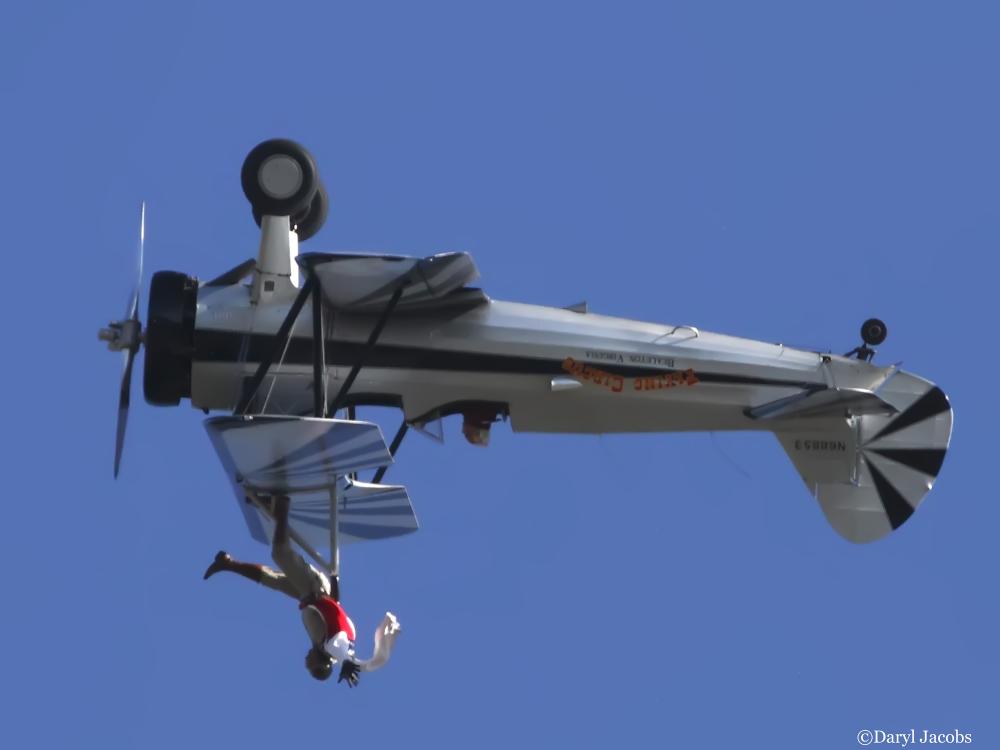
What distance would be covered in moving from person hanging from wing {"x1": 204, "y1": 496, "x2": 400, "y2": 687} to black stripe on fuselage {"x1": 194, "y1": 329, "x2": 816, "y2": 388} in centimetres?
133

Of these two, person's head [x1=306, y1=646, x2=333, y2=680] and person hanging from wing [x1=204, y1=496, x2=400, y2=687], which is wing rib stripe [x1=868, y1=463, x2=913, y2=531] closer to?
person hanging from wing [x1=204, y1=496, x2=400, y2=687]

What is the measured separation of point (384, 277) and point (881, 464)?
208 inches

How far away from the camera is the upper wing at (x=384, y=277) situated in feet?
56.9

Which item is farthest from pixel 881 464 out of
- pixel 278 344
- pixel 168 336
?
pixel 168 336

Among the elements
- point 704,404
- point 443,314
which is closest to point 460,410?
point 443,314

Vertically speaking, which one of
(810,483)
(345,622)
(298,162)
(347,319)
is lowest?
(345,622)

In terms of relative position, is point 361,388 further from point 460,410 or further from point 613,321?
point 613,321

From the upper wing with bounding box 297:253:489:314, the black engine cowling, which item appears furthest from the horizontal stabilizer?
the black engine cowling

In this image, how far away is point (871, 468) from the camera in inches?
766

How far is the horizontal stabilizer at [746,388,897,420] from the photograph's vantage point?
18.5 m

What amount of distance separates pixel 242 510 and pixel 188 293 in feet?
7.68

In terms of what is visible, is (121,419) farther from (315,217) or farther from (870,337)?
(870,337)

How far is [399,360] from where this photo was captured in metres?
18.0

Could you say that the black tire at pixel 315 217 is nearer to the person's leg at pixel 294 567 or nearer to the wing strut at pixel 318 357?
the wing strut at pixel 318 357
